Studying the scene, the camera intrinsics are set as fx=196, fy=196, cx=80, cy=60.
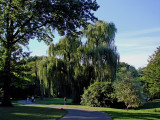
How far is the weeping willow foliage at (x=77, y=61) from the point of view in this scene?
2800 cm

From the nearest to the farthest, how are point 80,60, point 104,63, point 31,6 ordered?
1. point 31,6
2. point 104,63
3. point 80,60

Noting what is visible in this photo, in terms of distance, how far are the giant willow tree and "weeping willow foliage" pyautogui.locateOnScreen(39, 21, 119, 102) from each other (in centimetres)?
711

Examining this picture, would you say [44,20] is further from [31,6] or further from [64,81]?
[64,81]

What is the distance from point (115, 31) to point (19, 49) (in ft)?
47.7

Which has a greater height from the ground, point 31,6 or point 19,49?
point 31,6

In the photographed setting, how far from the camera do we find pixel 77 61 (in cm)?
2870

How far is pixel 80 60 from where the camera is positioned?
2881 centimetres

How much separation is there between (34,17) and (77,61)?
1076 centimetres

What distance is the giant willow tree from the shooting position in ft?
60.0

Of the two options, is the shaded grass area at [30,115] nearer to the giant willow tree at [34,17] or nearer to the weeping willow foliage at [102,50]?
the giant willow tree at [34,17]

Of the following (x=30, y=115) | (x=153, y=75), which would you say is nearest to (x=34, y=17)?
(x=30, y=115)

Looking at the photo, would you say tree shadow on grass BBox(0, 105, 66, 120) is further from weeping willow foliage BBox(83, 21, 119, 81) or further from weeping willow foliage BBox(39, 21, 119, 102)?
weeping willow foliage BBox(39, 21, 119, 102)

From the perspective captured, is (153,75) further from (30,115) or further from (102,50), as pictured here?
(30,115)

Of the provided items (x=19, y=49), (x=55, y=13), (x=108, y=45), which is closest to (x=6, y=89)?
(x=19, y=49)
